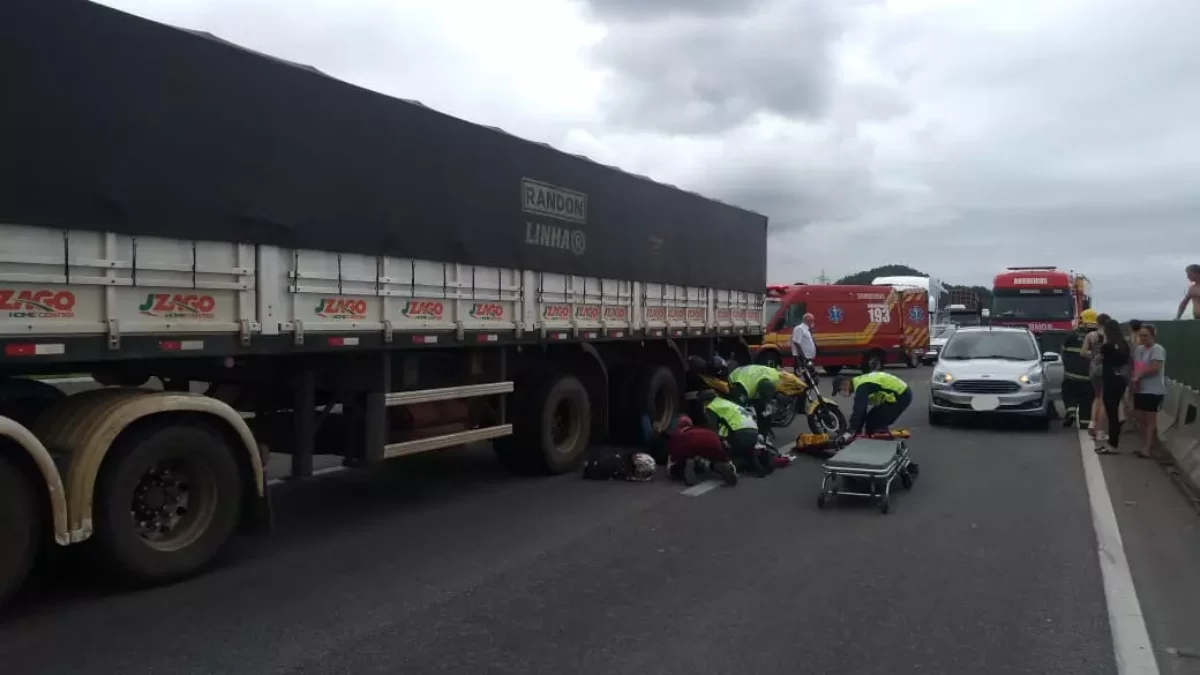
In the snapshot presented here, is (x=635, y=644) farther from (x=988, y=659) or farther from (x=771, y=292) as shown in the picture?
(x=771, y=292)

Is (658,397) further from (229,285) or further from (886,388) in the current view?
(229,285)

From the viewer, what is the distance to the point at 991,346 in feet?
51.0

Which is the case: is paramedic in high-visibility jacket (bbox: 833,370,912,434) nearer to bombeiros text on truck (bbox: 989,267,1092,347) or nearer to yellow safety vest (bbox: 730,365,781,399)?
yellow safety vest (bbox: 730,365,781,399)

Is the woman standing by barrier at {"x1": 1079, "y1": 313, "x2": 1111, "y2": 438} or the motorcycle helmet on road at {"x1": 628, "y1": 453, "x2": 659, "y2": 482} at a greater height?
the woman standing by barrier at {"x1": 1079, "y1": 313, "x2": 1111, "y2": 438}

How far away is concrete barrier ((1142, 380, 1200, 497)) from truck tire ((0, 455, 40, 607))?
952 centimetres

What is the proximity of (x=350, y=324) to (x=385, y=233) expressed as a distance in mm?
831

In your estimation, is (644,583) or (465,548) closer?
(644,583)

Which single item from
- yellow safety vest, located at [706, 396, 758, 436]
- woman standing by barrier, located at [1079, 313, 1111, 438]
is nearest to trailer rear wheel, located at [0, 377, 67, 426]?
yellow safety vest, located at [706, 396, 758, 436]

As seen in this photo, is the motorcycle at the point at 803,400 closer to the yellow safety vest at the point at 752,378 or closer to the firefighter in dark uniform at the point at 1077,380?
the yellow safety vest at the point at 752,378

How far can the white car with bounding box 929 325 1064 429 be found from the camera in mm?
14086

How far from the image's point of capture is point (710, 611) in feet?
18.0

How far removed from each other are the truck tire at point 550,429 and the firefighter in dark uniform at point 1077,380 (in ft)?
27.1

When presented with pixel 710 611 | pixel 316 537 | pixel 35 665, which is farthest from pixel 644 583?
pixel 35 665

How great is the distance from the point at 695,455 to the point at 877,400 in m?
2.99
